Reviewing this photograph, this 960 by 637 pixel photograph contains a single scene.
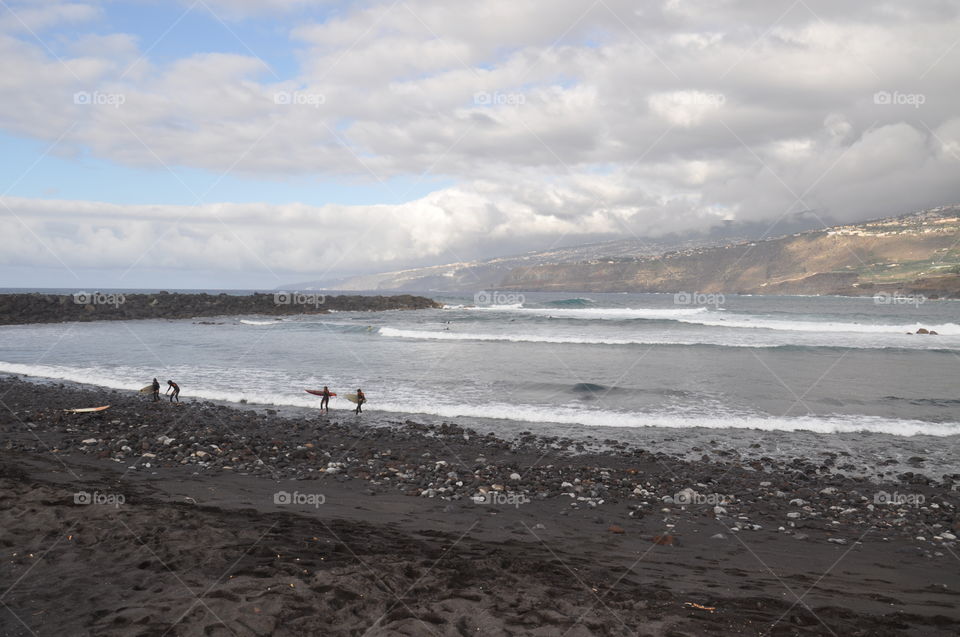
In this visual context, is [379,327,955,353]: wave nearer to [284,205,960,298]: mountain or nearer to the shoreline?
the shoreline

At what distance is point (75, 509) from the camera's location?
6477mm

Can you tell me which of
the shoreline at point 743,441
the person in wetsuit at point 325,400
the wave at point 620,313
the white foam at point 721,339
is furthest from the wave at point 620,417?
the wave at point 620,313

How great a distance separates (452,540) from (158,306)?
60.1m

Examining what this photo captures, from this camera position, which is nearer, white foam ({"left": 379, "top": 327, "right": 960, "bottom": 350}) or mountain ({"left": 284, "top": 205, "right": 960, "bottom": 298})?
white foam ({"left": 379, "top": 327, "right": 960, "bottom": 350})

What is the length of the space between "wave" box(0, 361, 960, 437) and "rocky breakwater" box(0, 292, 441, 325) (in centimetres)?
4153

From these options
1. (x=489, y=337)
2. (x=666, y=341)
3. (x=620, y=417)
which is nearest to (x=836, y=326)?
(x=666, y=341)

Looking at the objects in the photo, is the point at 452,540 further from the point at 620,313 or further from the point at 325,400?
the point at 620,313

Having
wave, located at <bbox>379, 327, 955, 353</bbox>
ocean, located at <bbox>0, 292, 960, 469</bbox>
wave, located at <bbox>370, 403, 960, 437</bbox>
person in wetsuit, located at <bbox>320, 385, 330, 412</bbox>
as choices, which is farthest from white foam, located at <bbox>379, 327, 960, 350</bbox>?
person in wetsuit, located at <bbox>320, 385, 330, 412</bbox>

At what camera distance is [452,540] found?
22.0ft

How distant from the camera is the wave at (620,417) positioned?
45.6 feet

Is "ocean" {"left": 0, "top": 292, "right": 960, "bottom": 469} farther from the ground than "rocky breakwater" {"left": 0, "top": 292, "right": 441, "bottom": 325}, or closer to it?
closer to it

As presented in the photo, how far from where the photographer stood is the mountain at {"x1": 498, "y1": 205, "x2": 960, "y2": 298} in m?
118

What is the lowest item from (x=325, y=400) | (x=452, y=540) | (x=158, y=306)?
(x=452, y=540)

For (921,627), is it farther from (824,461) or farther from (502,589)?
(824,461)
